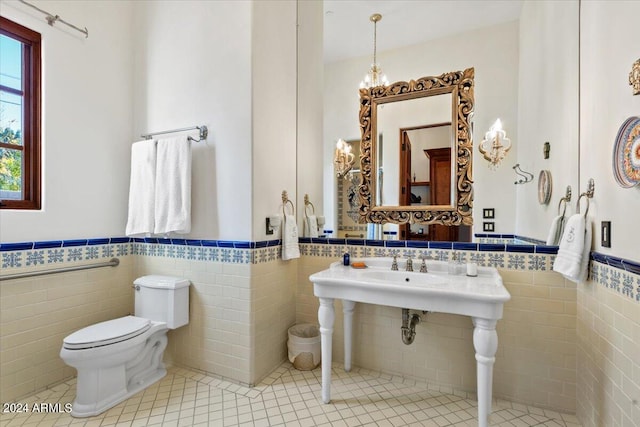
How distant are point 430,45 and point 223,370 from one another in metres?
2.63

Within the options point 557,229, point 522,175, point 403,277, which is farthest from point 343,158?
point 557,229

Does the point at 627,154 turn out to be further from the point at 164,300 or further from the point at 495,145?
the point at 164,300

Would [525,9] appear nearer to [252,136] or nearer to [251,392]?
[252,136]

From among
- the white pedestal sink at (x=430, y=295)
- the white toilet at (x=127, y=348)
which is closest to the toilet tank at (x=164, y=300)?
the white toilet at (x=127, y=348)

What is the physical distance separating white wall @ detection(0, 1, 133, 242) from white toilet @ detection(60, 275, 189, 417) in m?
0.64

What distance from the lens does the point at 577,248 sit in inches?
55.5

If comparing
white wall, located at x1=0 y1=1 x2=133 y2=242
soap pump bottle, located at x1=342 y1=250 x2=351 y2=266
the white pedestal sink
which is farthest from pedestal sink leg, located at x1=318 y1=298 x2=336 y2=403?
white wall, located at x1=0 y1=1 x2=133 y2=242

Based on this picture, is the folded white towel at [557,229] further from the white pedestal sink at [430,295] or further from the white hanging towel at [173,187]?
the white hanging towel at [173,187]

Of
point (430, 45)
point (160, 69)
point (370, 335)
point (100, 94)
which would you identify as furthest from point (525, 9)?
point (100, 94)

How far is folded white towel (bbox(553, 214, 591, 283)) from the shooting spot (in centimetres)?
141

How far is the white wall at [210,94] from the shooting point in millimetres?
1945

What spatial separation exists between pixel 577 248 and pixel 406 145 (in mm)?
1135

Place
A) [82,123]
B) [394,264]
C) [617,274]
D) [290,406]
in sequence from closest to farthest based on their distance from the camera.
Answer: [617,274] < [290,406] < [394,264] < [82,123]

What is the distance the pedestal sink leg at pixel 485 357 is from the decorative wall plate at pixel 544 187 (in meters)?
0.86
